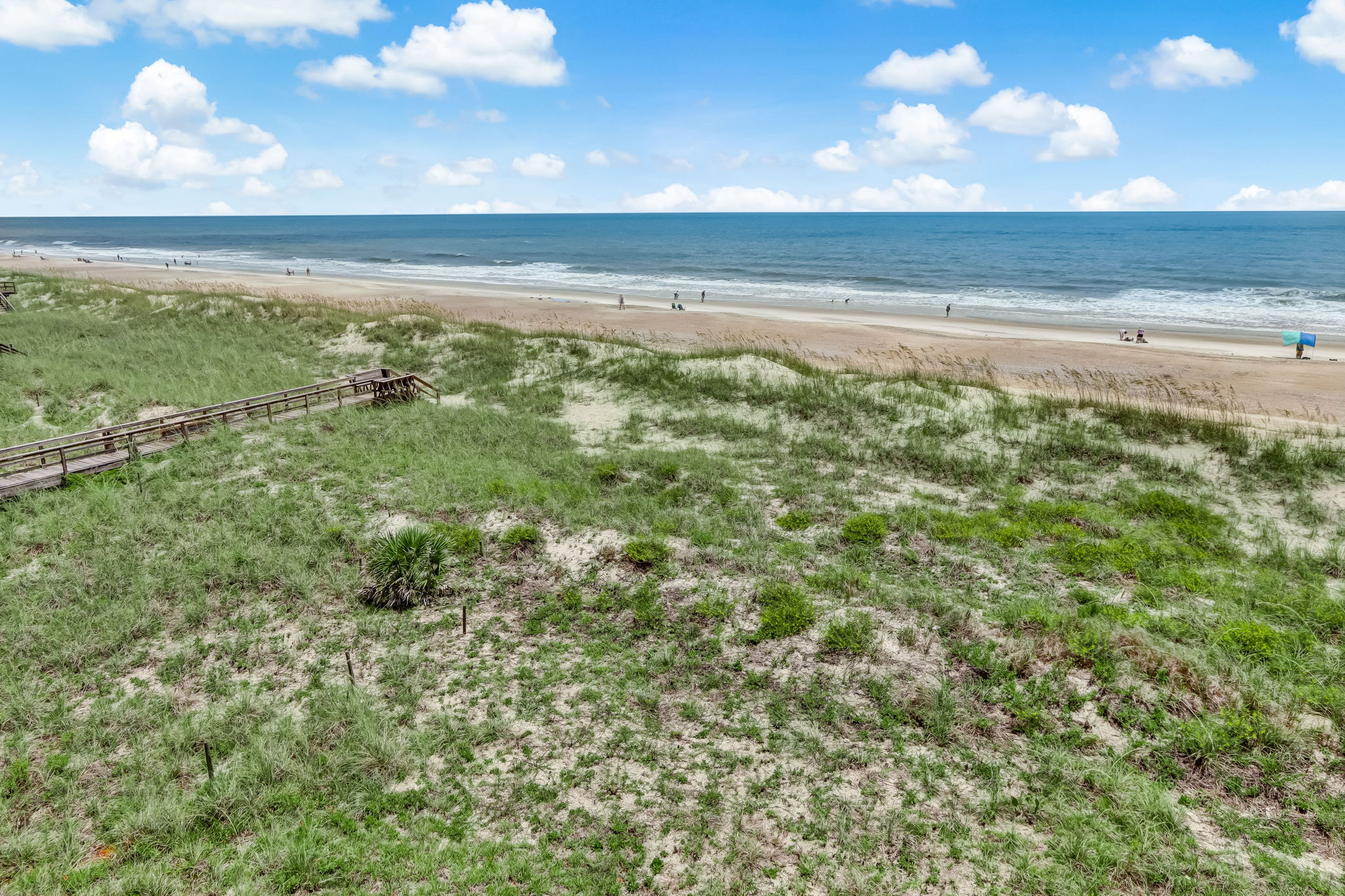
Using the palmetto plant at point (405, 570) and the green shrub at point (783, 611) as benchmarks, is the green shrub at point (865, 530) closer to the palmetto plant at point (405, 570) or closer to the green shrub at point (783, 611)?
the green shrub at point (783, 611)

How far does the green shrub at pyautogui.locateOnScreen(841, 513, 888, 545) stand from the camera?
13.1m

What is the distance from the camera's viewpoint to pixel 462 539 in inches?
509

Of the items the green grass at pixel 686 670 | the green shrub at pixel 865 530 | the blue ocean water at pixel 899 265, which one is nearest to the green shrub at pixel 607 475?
the green grass at pixel 686 670

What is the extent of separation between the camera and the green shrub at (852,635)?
9.86 m

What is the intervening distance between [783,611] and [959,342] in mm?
35157

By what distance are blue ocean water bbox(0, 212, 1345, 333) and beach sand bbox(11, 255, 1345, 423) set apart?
621 cm

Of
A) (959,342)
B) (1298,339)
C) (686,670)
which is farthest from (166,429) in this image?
(1298,339)

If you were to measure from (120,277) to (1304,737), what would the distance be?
291 ft

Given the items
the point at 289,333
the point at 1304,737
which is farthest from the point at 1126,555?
the point at 289,333

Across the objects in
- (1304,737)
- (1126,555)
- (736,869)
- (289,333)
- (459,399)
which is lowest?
(736,869)

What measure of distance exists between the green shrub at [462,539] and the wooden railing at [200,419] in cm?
947

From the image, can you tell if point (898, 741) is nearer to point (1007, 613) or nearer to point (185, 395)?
point (1007, 613)

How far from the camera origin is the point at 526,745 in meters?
8.20

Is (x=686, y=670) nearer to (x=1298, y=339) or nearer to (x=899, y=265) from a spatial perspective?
(x=1298, y=339)
